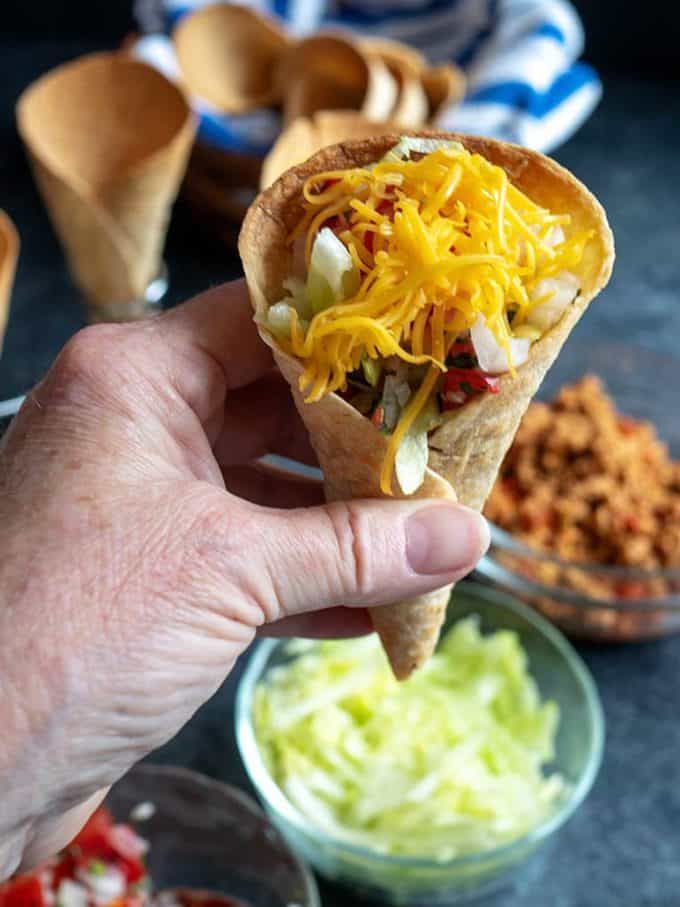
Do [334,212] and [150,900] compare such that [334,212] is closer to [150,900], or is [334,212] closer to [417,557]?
[417,557]

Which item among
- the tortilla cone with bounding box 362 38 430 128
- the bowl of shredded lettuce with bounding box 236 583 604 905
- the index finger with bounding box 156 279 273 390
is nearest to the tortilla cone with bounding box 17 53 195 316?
the tortilla cone with bounding box 362 38 430 128

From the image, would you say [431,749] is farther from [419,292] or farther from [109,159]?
Result: [109,159]

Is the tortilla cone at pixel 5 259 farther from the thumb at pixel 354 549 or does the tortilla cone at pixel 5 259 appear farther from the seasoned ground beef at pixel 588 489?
the thumb at pixel 354 549

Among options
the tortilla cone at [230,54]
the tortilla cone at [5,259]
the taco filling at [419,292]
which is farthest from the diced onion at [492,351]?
the tortilla cone at [230,54]

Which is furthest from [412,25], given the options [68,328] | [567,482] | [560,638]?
[560,638]

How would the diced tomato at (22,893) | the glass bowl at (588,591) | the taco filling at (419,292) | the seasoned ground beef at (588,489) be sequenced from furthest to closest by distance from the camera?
the seasoned ground beef at (588,489) < the glass bowl at (588,591) < the diced tomato at (22,893) < the taco filling at (419,292)

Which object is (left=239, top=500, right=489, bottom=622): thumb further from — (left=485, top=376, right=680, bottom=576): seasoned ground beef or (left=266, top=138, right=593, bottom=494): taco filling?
(left=485, top=376, right=680, bottom=576): seasoned ground beef
